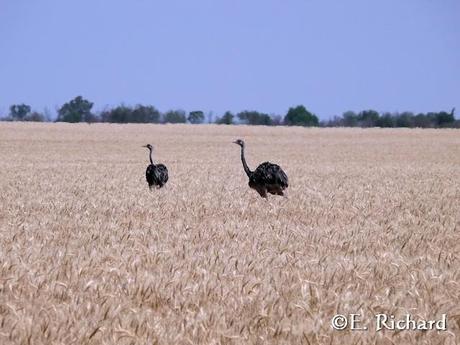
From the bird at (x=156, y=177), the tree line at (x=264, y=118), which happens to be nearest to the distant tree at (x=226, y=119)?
the tree line at (x=264, y=118)

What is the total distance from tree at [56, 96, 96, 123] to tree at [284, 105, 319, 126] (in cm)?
2845

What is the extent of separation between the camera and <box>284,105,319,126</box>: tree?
380 feet

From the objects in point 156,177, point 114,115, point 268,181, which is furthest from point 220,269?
point 114,115

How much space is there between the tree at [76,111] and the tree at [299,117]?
28.5 meters

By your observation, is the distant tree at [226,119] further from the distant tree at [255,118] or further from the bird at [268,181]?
the bird at [268,181]

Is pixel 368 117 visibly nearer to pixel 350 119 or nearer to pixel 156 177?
pixel 350 119

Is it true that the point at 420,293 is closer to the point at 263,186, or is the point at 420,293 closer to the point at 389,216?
the point at 389,216

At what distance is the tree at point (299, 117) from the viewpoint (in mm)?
115750

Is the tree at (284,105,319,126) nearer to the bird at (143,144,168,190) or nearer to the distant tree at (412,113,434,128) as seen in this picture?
the distant tree at (412,113,434,128)

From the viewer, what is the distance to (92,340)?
397 cm

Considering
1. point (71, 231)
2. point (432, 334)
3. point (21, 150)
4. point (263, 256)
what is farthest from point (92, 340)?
point (21, 150)

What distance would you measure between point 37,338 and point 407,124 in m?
104

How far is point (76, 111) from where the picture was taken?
362 ft

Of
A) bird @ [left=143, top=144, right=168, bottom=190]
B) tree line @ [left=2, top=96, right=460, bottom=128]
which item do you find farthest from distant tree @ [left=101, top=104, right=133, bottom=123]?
bird @ [left=143, top=144, right=168, bottom=190]
